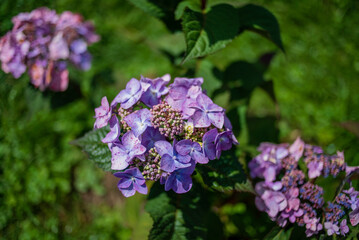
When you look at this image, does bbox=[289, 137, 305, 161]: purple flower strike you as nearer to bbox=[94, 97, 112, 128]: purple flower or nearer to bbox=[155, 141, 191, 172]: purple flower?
bbox=[155, 141, 191, 172]: purple flower

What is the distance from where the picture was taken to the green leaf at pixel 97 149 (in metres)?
1.33

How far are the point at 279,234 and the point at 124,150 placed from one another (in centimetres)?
77

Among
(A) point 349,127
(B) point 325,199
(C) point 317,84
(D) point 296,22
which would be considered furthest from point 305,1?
(B) point 325,199

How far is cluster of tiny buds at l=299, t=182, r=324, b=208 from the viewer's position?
1263 mm

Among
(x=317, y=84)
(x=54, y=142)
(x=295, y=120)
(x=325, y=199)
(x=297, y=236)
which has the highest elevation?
(x=325, y=199)

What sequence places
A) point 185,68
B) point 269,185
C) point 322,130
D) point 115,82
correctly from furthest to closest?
point 322,130 → point 115,82 → point 185,68 → point 269,185

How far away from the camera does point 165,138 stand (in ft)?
3.91

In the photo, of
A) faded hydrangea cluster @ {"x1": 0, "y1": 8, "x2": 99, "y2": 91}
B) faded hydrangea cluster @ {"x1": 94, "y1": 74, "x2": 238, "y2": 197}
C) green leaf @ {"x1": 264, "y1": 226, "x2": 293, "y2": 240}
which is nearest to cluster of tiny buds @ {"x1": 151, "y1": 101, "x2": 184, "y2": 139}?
faded hydrangea cluster @ {"x1": 94, "y1": 74, "x2": 238, "y2": 197}

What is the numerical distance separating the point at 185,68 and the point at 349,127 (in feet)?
3.15

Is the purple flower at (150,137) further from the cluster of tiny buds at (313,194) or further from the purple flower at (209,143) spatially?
the cluster of tiny buds at (313,194)

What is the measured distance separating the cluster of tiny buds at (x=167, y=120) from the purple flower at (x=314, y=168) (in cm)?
61

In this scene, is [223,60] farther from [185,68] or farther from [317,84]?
[185,68]

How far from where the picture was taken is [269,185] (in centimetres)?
136

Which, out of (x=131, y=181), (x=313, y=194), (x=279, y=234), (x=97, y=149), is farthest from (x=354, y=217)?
(x=97, y=149)
